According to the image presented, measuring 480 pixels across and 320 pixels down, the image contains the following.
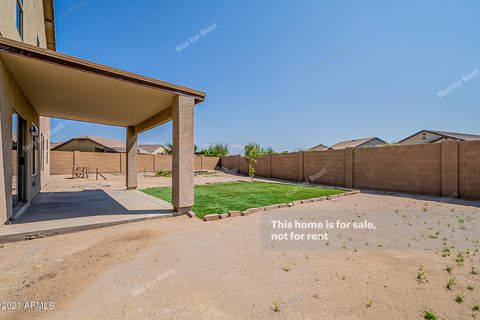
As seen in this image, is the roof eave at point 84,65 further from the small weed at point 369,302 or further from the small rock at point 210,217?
the small weed at point 369,302

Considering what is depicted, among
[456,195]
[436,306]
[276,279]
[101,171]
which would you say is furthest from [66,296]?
[101,171]

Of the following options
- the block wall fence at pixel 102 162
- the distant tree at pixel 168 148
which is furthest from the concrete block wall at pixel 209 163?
the distant tree at pixel 168 148

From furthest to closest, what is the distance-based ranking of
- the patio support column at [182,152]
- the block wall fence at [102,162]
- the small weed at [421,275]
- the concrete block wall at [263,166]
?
the concrete block wall at [263,166]
the block wall fence at [102,162]
the patio support column at [182,152]
the small weed at [421,275]

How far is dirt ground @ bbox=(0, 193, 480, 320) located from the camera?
2.13 meters

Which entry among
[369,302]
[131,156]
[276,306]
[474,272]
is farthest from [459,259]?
[131,156]

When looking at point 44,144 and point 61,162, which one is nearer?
point 44,144

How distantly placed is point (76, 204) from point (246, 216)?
5.18 m

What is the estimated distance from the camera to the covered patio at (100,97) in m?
4.20

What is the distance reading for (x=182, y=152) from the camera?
221 inches

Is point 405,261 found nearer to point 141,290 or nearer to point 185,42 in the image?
point 141,290

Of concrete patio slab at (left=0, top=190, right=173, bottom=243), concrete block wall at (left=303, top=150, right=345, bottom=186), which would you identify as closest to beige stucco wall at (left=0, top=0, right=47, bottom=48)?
concrete patio slab at (left=0, top=190, right=173, bottom=243)

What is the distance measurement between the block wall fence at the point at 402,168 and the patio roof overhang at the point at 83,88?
30.8 ft

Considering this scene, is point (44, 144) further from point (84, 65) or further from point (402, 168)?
point (402, 168)

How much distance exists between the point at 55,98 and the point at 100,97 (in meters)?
1.49
